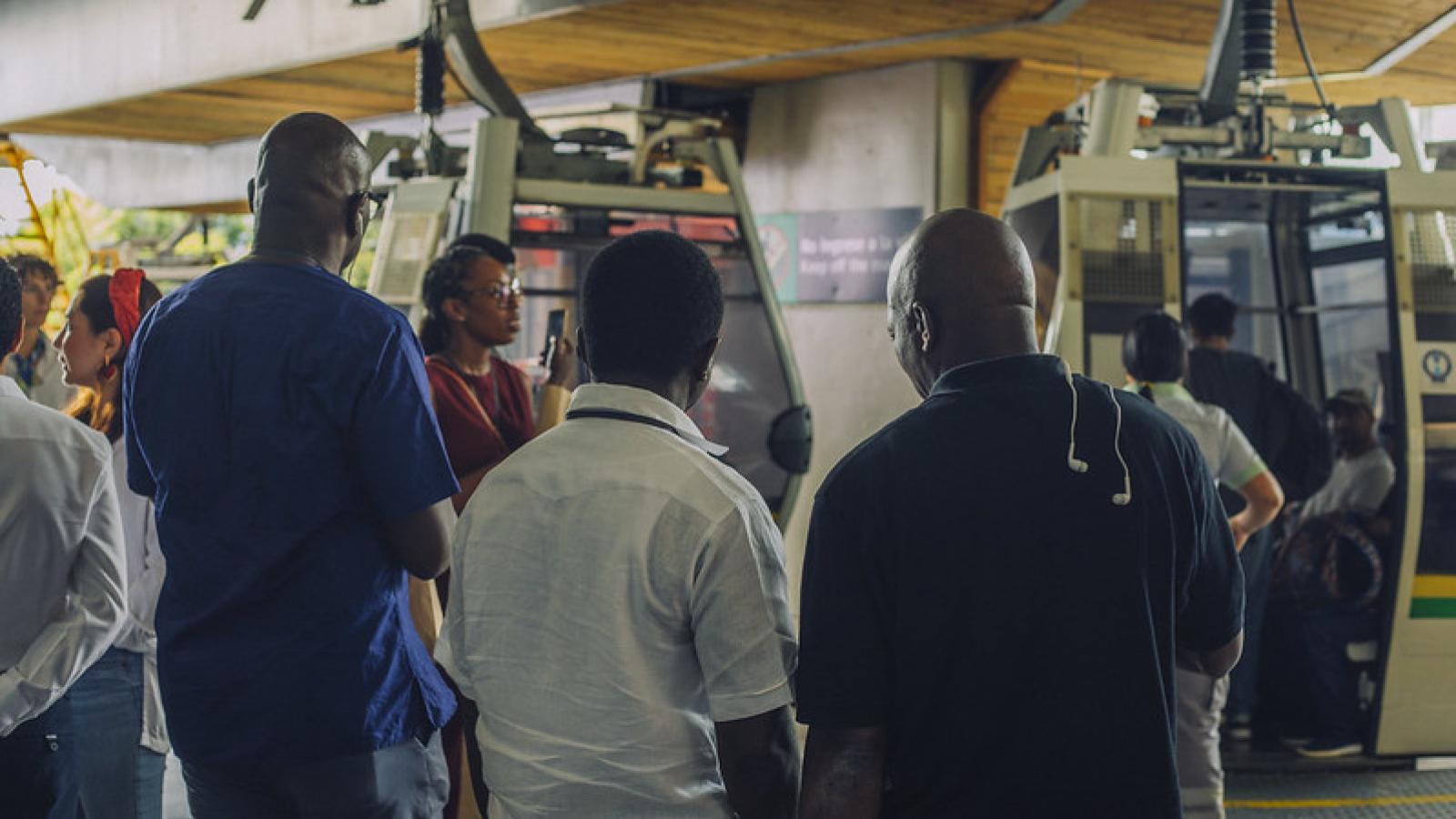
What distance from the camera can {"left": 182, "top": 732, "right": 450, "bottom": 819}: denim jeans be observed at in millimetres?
2186

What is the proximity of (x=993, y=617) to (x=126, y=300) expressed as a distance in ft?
7.29

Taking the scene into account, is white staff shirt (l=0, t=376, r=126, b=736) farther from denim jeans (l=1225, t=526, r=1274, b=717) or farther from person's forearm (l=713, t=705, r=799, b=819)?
denim jeans (l=1225, t=526, r=1274, b=717)

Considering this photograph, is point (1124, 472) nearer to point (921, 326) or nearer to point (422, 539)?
point (921, 326)

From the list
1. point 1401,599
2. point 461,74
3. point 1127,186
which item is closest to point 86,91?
point 461,74

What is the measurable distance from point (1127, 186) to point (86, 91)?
9.35 metres

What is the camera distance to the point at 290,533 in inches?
85.8

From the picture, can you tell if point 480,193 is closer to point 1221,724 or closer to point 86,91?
point 1221,724

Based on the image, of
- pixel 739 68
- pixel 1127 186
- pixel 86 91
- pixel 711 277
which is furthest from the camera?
pixel 86 91

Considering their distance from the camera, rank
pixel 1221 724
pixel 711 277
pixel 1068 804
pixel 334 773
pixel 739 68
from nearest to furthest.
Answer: pixel 1068 804, pixel 711 277, pixel 334 773, pixel 1221 724, pixel 739 68

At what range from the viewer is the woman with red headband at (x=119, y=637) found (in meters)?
3.03

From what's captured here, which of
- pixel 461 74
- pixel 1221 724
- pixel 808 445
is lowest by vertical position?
pixel 1221 724

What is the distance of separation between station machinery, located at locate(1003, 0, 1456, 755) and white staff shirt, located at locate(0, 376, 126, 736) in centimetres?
351

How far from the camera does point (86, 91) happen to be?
486 inches

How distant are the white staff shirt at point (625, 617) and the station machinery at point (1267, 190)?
12.3 feet
